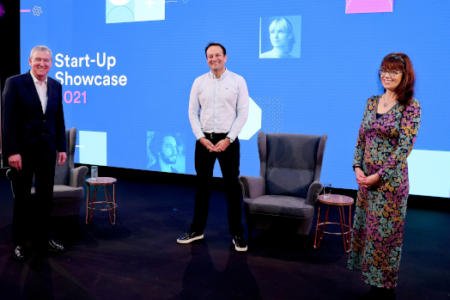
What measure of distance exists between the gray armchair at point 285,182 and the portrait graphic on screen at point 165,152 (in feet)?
7.81

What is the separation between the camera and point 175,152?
6551 mm

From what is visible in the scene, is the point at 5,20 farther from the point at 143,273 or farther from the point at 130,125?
the point at 143,273

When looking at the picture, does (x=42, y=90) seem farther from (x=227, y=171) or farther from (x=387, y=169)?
(x=387, y=169)

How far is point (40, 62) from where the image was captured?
3234mm

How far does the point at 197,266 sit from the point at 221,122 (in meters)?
1.22

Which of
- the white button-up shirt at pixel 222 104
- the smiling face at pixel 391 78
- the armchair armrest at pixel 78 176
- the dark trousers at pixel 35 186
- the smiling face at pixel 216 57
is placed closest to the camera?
the smiling face at pixel 391 78

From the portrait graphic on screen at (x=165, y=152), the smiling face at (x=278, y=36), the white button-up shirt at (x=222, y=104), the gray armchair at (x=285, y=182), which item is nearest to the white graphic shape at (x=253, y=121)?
the smiling face at (x=278, y=36)

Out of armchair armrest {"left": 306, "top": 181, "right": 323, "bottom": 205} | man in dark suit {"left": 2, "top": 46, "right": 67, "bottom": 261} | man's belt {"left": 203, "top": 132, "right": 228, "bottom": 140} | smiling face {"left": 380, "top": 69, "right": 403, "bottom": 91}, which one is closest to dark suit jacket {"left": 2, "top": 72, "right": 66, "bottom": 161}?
man in dark suit {"left": 2, "top": 46, "right": 67, "bottom": 261}

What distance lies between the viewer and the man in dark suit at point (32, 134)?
10.5ft

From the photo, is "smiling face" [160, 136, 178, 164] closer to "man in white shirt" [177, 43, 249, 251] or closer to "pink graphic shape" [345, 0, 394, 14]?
"man in white shirt" [177, 43, 249, 251]

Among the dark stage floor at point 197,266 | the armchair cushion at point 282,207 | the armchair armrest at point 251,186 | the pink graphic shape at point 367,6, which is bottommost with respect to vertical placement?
the dark stage floor at point 197,266

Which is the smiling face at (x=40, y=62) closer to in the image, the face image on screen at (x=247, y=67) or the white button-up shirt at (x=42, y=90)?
the white button-up shirt at (x=42, y=90)

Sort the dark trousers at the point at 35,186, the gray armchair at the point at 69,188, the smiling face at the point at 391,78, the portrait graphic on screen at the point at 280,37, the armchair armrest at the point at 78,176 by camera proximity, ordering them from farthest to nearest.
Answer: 1. the portrait graphic on screen at the point at 280,37
2. the armchair armrest at the point at 78,176
3. the gray armchair at the point at 69,188
4. the dark trousers at the point at 35,186
5. the smiling face at the point at 391,78

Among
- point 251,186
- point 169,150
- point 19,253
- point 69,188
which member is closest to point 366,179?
point 251,186
